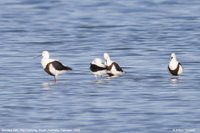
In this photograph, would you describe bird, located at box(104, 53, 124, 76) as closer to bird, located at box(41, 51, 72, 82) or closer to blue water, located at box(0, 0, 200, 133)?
blue water, located at box(0, 0, 200, 133)

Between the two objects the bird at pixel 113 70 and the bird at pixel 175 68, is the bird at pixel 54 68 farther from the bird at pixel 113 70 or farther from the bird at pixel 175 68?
the bird at pixel 175 68

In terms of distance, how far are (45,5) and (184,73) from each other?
24226mm

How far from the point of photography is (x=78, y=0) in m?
53.3

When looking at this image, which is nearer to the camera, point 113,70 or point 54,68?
point 54,68

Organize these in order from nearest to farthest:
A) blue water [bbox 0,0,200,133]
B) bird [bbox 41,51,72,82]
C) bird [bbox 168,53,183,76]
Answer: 1. blue water [bbox 0,0,200,133]
2. bird [bbox 41,51,72,82]
3. bird [bbox 168,53,183,76]

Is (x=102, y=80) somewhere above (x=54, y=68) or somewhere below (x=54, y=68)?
below

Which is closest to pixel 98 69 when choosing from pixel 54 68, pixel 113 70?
pixel 113 70

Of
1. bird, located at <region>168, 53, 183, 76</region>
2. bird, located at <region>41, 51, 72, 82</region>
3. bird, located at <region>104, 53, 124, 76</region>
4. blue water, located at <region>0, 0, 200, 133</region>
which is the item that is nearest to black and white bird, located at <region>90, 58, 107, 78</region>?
bird, located at <region>104, 53, 124, 76</region>

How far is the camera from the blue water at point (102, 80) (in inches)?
835

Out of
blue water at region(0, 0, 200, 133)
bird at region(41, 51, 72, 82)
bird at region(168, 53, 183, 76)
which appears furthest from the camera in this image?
bird at region(168, 53, 183, 76)

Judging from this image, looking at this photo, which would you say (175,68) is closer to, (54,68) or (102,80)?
(102,80)

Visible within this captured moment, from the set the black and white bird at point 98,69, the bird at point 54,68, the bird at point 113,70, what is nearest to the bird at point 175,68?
the bird at point 113,70

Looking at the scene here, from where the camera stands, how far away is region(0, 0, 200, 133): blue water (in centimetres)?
2120

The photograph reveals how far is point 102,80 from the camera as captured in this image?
26.6 meters
